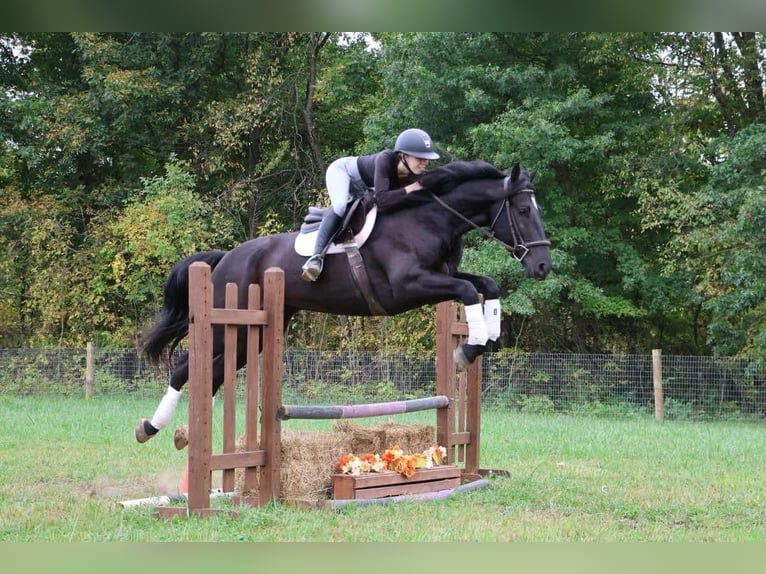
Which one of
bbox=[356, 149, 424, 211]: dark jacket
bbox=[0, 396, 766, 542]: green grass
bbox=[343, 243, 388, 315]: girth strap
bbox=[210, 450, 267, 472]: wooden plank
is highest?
bbox=[356, 149, 424, 211]: dark jacket

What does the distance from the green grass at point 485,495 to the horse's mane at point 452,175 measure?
186cm

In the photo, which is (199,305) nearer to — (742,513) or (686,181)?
(742,513)

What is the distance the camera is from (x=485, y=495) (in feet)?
17.5

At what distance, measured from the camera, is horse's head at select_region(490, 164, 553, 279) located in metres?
5.02

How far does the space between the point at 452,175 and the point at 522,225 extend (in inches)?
21.0

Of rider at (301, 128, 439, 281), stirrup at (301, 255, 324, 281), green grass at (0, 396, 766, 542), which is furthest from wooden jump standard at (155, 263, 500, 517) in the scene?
rider at (301, 128, 439, 281)

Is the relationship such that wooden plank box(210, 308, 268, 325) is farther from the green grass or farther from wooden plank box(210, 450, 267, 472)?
the green grass

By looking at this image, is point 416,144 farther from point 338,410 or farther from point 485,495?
point 485,495

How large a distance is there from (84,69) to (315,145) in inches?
199

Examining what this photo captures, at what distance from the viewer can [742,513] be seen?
16.2 feet

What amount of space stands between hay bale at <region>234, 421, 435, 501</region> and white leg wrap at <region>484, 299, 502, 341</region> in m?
1.11

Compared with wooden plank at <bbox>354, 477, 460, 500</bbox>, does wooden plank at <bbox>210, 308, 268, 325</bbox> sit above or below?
above

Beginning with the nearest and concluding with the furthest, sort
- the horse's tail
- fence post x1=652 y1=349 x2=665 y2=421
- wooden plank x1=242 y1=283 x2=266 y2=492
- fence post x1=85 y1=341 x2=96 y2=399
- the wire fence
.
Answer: wooden plank x1=242 y1=283 x2=266 y2=492 → the horse's tail → fence post x1=652 y1=349 x2=665 y2=421 → the wire fence → fence post x1=85 y1=341 x2=96 y2=399
